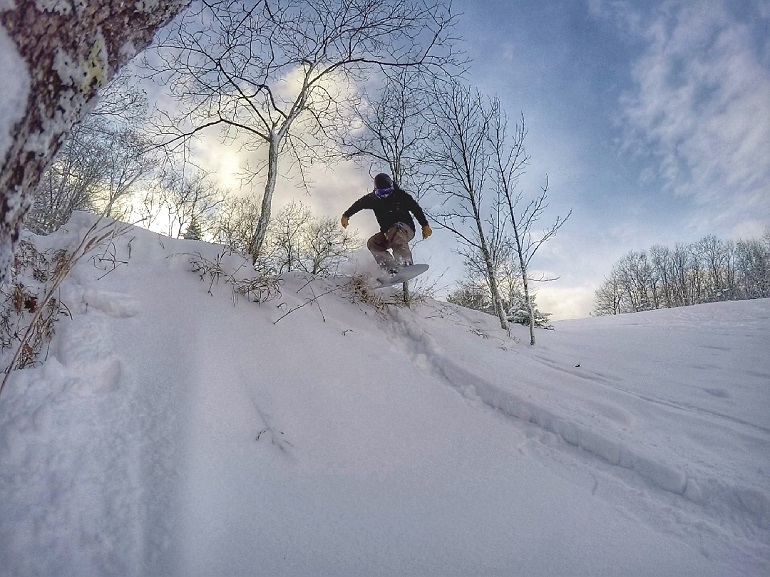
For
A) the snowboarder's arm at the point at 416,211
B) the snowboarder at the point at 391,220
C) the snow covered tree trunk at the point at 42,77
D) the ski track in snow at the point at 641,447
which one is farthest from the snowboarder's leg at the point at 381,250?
the snow covered tree trunk at the point at 42,77

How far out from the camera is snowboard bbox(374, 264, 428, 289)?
514 cm

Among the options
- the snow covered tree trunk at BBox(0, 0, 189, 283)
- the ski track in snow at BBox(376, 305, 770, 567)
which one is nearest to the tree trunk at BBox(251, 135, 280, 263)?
the ski track in snow at BBox(376, 305, 770, 567)

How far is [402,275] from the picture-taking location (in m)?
5.24

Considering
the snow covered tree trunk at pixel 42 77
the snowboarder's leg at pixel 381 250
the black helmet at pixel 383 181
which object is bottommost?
the snow covered tree trunk at pixel 42 77

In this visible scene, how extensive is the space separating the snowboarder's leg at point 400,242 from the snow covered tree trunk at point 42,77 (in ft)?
15.1

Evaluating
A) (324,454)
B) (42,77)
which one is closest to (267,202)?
(324,454)

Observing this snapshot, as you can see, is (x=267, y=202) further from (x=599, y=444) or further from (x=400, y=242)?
(x=599, y=444)

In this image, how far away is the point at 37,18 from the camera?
73cm

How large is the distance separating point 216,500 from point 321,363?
1598 mm

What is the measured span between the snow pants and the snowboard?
0.15 metres

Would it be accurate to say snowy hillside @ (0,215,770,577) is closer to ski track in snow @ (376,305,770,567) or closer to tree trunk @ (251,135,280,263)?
ski track in snow @ (376,305,770,567)

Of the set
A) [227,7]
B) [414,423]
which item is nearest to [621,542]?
[414,423]

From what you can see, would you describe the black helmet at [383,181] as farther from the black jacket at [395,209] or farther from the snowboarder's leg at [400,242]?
the snowboarder's leg at [400,242]

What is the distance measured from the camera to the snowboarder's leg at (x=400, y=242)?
17.9 ft
